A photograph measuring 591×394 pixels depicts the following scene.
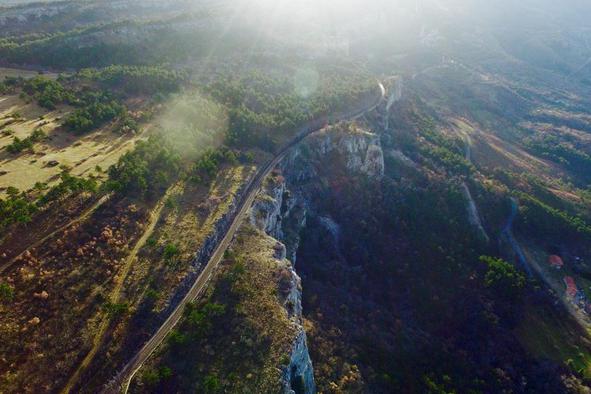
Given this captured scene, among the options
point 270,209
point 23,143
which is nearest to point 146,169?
point 23,143

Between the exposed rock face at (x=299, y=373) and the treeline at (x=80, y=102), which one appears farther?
the treeline at (x=80, y=102)

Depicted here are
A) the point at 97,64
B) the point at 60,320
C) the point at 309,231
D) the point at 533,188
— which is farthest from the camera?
the point at 533,188

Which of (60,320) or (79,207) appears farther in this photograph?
(79,207)

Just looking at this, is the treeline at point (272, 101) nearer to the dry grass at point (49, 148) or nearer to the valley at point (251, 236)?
the valley at point (251, 236)

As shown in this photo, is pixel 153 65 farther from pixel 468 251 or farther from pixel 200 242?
pixel 468 251

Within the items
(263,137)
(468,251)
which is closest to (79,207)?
(263,137)

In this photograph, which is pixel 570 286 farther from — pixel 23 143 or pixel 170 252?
pixel 23 143

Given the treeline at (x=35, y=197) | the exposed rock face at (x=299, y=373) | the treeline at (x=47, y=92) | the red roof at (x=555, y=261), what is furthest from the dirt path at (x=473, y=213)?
the treeline at (x=47, y=92)

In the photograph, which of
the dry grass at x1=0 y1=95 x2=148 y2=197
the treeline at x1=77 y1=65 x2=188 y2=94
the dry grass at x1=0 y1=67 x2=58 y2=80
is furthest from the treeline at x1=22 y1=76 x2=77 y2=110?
the treeline at x1=77 y1=65 x2=188 y2=94
